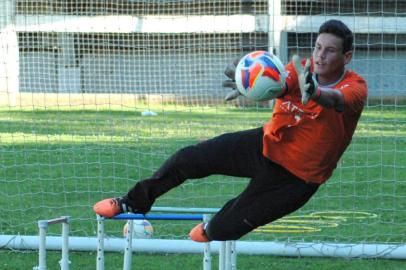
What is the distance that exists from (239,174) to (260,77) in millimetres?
961

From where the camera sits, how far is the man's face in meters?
4.95

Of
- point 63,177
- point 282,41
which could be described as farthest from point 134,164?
point 282,41

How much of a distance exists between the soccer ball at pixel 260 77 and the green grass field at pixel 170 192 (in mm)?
3292

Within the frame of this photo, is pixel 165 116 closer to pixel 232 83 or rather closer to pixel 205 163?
pixel 205 163

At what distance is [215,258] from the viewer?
317 inches

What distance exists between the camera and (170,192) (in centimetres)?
1073

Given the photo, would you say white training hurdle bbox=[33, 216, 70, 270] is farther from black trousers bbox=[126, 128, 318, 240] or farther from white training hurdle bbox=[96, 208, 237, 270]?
black trousers bbox=[126, 128, 318, 240]

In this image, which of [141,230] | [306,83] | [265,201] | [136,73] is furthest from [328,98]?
[136,73]

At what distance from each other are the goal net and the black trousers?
2743mm

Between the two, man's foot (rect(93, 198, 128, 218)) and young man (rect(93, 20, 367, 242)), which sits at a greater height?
young man (rect(93, 20, 367, 242))

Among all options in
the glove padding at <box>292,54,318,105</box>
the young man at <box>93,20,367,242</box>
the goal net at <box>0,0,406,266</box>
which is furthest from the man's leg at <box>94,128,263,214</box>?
the goal net at <box>0,0,406,266</box>

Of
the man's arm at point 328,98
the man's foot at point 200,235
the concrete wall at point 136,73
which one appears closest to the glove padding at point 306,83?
the man's arm at point 328,98

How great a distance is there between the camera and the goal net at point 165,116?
937cm

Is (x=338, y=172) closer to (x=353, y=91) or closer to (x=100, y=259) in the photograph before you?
(x=100, y=259)
